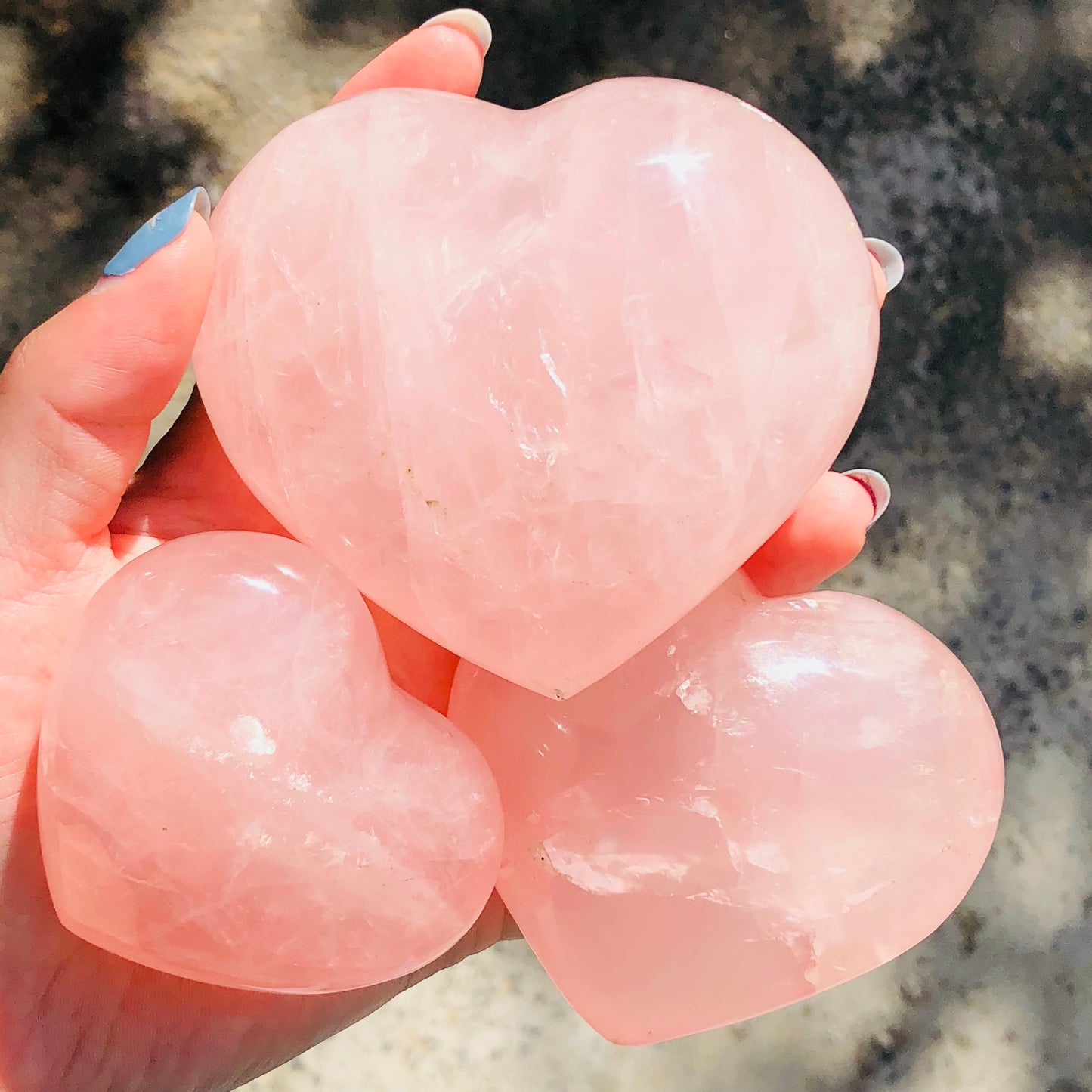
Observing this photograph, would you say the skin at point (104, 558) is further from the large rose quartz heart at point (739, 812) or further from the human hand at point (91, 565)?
the large rose quartz heart at point (739, 812)

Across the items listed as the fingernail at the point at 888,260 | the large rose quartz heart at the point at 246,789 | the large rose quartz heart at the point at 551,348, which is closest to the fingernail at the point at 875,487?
the fingernail at the point at 888,260

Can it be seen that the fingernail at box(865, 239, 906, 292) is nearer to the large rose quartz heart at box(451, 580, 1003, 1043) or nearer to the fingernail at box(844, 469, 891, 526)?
the fingernail at box(844, 469, 891, 526)

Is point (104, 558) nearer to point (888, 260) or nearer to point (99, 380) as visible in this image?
point (99, 380)

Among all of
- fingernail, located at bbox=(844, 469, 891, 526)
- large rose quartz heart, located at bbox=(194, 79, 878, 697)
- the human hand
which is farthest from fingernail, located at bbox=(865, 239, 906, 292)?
the human hand

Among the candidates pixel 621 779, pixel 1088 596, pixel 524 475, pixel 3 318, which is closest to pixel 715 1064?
pixel 621 779

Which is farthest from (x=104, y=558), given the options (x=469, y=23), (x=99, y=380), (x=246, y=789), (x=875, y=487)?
(x=875, y=487)
